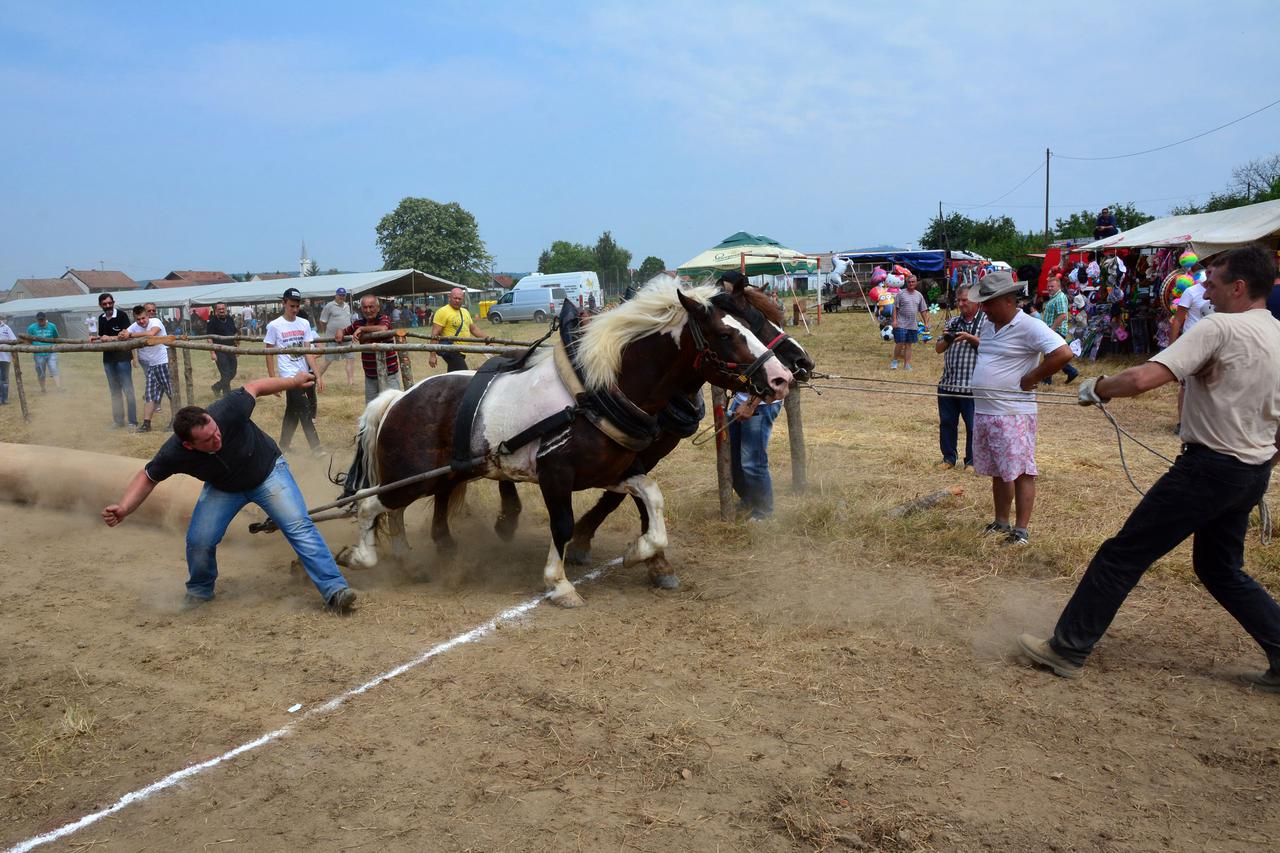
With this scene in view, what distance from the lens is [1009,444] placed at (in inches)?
213

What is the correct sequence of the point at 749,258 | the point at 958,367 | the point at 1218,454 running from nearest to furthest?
1. the point at 1218,454
2. the point at 958,367
3. the point at 749,258

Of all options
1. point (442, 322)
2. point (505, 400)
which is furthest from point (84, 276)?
point (505, 400)

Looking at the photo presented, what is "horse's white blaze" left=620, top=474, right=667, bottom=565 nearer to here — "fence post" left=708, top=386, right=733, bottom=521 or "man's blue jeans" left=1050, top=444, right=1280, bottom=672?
"fence post" left=708, top=386, right=733, bottom=521

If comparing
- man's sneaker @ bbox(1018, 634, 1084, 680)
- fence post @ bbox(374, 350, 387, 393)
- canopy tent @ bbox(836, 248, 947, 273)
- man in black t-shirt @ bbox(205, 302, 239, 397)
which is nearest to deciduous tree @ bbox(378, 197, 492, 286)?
canopy tent @ bbox(836, 248, 947, 273)

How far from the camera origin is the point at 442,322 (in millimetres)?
11211

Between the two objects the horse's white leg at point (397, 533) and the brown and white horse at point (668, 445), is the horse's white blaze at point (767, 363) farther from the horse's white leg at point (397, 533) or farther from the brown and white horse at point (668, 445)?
the horse's white leg at point (397, 533)

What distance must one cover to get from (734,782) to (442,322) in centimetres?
900

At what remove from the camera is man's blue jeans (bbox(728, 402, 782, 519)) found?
21.9 ft

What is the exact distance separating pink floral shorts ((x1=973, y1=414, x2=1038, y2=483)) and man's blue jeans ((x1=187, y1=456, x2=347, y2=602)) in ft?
13.6

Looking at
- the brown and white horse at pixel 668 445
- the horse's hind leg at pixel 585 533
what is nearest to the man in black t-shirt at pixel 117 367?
the brown and white horse at pixel 668 445

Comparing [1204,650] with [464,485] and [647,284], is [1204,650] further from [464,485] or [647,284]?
[464,485]

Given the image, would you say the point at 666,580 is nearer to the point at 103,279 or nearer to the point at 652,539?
the point at 652,539

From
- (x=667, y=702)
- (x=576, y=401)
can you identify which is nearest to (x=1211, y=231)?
(x=576, y=401)

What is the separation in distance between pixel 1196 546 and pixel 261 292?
44969 mm
